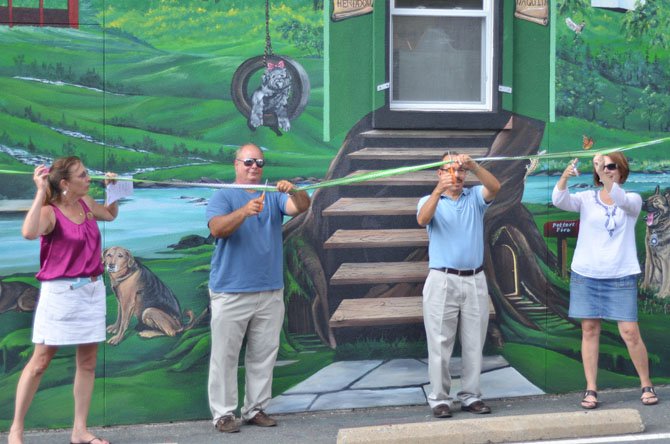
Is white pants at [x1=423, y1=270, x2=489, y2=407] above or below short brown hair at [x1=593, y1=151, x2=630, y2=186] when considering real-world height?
below

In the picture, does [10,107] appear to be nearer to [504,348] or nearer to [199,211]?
[199,211]

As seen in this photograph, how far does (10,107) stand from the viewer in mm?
7020

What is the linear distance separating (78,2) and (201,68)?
937mm

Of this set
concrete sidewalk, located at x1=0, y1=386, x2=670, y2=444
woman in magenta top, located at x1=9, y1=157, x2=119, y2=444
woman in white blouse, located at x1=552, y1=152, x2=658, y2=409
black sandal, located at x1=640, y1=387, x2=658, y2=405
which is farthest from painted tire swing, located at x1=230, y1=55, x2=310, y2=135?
black sandal, located at x1=640, y1=387, x2=658, y2=405

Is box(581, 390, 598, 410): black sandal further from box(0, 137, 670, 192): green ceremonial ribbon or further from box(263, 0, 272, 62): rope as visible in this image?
box(263, 0, 272, 62): rope

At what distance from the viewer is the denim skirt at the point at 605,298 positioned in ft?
24.5

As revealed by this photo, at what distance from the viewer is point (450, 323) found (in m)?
7.32

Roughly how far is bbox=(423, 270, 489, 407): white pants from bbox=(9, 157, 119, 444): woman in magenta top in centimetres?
225

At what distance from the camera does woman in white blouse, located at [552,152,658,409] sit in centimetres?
741

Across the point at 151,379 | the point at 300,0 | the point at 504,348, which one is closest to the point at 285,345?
the point at 151,379

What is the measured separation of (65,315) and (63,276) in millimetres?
233

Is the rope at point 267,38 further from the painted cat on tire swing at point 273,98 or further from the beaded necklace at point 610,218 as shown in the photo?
the beaded necklace at point 610,218

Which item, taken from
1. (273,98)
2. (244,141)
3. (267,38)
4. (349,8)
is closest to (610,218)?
(349,8)

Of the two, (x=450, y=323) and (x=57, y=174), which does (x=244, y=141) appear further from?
(x=450, y=323)
